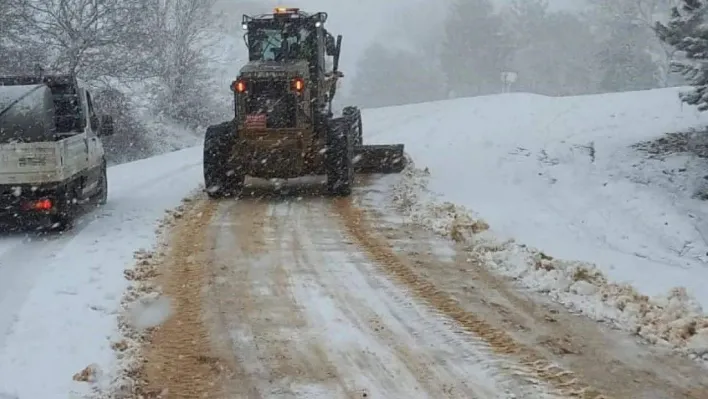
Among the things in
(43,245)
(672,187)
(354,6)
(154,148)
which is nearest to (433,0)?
(354,6)

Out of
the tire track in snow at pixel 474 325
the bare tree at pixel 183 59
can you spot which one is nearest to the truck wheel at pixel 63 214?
the tire track in snow at pixel 474 325

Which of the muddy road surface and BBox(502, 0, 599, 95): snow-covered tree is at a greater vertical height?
BBox(502, 0, 599, 95): snow-covered tree

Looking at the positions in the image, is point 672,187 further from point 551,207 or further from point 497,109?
point 497,109

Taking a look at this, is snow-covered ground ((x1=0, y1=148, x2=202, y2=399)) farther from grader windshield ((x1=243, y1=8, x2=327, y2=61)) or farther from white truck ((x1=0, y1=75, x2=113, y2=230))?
grader windshield ((x1=243, y1=8, x2=327, y2=61))

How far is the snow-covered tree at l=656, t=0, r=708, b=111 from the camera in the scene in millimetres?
14539

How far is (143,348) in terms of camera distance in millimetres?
5848

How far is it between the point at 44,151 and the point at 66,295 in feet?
10.5

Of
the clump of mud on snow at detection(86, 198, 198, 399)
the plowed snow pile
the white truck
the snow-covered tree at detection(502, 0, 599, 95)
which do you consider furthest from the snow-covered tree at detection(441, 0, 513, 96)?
the clump of mud on snow at detection(86, 198, 198, 399)

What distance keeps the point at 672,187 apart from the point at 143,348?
12235 millimetres

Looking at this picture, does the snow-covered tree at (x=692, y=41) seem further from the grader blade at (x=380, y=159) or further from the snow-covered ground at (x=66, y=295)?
the snow-covered ground at (x=66, y=295)

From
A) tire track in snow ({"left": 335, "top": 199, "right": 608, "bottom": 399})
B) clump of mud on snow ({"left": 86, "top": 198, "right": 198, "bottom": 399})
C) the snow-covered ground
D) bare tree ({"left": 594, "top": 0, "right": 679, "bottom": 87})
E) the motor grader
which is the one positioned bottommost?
tire track in snow ({"left": 335, "top": 199, "right": 608, "bottom": 399})

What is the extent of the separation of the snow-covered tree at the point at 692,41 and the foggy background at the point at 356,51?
8.12 ft

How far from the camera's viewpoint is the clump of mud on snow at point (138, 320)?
5098 mm

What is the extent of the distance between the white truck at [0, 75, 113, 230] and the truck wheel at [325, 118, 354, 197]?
342 centimetres
